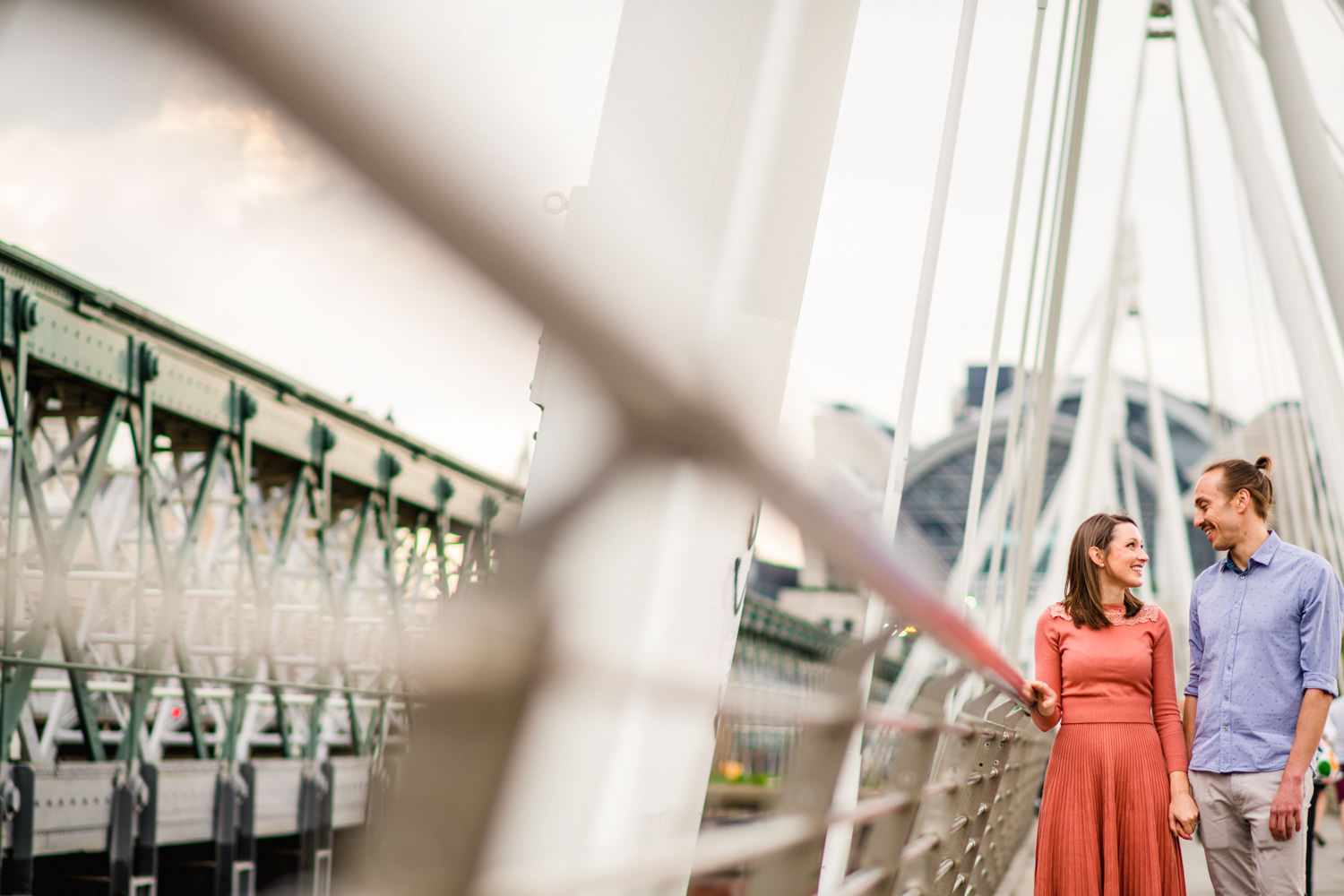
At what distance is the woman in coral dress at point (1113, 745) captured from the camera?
8.67ft

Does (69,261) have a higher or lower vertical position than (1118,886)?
higher

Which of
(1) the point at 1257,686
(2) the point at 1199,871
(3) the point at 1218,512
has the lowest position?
(2) the point at 1199,871

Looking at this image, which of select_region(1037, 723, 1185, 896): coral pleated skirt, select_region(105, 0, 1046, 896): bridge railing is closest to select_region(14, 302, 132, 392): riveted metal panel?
select_region(1037, 723, 1185, 896): coral pleated skirt

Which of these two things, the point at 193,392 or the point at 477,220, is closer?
the point at 477,220

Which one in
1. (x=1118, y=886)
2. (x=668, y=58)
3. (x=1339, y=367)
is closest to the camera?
(x=668, y=58)

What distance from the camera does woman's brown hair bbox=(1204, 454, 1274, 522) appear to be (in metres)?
2.69

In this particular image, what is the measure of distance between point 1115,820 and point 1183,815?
0.15 meters

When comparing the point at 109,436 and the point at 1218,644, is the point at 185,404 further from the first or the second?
the point at 1218,644

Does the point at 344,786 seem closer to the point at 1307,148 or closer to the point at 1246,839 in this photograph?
the point at 1307,148

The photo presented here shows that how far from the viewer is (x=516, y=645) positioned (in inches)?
17.2

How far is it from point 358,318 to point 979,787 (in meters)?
3.06

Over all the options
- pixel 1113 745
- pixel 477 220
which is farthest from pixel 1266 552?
pixel 477 220

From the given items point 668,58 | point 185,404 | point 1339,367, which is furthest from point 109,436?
point 668,58

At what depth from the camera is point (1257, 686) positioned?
102 inches
